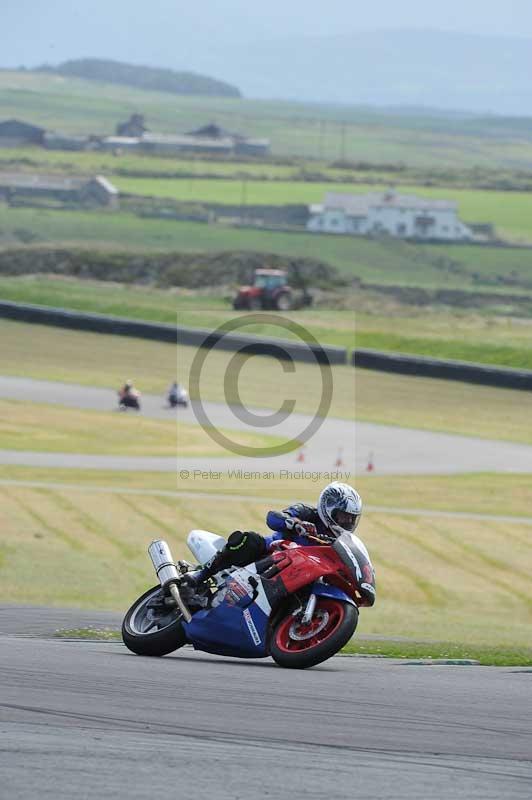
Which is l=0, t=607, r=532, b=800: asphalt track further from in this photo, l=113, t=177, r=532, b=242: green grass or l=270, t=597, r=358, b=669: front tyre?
l=113, t=177, r=532, b=242: green grass

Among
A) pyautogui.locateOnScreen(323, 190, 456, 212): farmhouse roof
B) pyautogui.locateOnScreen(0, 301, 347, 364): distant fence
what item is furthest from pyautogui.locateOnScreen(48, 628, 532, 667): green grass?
pyautogui.locateOnScreen(323, 190, 456, 212): farmhouse roof

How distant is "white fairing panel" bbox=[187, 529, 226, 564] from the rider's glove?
61 cm

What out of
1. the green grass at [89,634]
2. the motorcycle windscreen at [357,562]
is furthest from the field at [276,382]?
the motorcycle windscreen at [357,562]

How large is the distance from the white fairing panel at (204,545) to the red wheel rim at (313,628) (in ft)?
3.09

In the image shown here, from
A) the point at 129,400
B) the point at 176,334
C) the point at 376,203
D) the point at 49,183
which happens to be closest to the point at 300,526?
the point at 129,400

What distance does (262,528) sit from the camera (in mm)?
25234

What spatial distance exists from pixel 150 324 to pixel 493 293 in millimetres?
36207

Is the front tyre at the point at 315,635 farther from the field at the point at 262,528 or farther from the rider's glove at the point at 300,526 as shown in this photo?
the field at the point at 262,528

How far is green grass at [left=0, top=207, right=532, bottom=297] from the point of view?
315 ft

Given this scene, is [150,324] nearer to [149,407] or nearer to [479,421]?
[149,407]

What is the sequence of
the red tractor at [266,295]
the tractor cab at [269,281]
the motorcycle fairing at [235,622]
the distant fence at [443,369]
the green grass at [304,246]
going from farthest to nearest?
1. the green grass at [304,246]
2. the tractor cab at [269,281]
3. the red tractor at [266,295]
4. the distant fence at [443,369]
5. the motorcycle fairing at [235,622]

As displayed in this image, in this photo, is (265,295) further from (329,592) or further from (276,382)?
(329,592)

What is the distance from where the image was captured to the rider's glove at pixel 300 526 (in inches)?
417

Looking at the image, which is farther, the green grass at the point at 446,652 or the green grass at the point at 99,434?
the green grass at the point at 99,434
